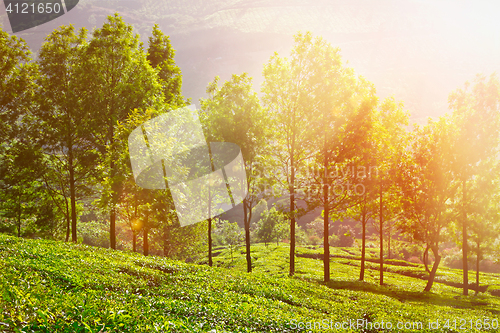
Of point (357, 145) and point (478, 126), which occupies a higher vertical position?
point (478, 126)

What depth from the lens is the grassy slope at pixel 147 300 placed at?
639cm

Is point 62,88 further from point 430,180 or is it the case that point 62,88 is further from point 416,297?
point 416,297

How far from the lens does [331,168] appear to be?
79.8 feet

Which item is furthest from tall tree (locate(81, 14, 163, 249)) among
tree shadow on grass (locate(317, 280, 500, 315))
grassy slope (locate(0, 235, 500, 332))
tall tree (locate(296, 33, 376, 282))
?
tree shadow on grass (locate(317, 280, 500, 315))

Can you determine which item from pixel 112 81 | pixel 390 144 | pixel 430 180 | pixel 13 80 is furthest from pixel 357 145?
pixel 13 80

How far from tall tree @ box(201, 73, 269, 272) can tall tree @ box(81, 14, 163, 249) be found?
5343 millimetres

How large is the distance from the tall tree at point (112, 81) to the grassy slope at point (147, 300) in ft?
46.2

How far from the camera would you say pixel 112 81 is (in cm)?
2614

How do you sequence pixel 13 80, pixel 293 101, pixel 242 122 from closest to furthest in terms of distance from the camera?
pixel 293 101 → pixel 242 122 → pixel 13 80

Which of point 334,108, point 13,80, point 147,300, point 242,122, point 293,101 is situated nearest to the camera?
point 147,300

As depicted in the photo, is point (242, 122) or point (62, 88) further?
point (62, 88)

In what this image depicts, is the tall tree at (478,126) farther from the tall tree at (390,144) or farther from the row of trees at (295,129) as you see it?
the tall tree at (390,144)

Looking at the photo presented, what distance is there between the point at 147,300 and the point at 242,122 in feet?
62.6

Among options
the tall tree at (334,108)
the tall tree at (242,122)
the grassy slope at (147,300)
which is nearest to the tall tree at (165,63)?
the tall tree at (242,122)
